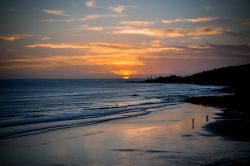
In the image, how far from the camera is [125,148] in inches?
638

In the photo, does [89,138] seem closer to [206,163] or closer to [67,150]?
[67,150]

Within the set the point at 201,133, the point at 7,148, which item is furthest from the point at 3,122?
the point at 201,133

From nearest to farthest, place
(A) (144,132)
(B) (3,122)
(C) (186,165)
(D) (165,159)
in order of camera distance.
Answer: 1. (C) (186,165)
2. (D) (165,159)
3. (A) (144,132)
4. (B) (3,122)

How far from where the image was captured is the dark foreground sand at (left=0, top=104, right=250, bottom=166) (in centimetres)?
1368

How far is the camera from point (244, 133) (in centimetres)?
1988

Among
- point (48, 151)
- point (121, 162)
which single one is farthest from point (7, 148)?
point (121, 162)

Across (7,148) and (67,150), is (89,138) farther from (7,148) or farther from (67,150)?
(7,148)

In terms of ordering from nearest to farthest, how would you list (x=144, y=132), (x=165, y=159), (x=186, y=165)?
1. (x=186, y=165)
2. (x=165, y=159)
3. (x=144, y=132)

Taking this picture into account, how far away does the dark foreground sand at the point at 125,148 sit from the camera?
44.9 feet

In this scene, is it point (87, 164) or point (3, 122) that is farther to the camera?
point (3, 122)

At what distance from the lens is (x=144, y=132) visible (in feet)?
70.0

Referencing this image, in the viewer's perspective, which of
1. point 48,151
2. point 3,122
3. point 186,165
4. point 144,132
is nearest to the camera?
point 186,165

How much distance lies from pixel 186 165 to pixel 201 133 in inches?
321

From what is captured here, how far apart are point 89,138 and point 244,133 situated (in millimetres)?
11056
